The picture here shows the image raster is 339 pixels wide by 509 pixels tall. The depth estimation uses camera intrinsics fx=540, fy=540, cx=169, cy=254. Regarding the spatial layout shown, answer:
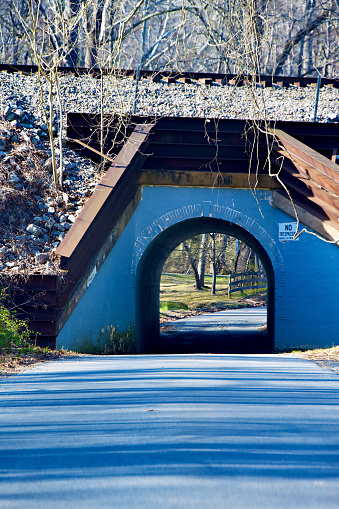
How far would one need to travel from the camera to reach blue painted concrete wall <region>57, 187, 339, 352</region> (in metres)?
11.3

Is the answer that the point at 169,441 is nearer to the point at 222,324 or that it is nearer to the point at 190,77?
the point at 190,77

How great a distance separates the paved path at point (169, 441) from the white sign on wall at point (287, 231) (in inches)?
231

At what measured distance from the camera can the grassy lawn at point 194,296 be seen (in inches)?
1008

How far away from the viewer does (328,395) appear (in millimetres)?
5000

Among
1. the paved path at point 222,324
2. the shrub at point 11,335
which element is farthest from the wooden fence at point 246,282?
the shrub at point 11,335

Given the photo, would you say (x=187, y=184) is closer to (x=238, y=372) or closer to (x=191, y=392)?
(x=238, y=372)

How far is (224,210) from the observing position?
11930 mm

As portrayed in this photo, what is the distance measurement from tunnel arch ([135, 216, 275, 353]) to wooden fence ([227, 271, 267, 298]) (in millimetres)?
14765

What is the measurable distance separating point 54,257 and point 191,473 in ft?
21.9

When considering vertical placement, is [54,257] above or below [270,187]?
below

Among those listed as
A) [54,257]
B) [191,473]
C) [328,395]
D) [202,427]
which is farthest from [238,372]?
[54,257]

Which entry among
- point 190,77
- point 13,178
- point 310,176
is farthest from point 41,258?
point 190,77

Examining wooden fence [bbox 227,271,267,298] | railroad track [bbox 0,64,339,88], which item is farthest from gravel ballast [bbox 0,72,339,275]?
wooden fence [bbox 227,271,267,298]

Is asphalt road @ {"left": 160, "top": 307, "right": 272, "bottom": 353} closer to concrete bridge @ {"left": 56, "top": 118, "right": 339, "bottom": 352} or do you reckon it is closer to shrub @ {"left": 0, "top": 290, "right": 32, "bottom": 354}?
concrete bridge @ {"left": 56, "top": 118, "right": 339, "bottom": 352}
